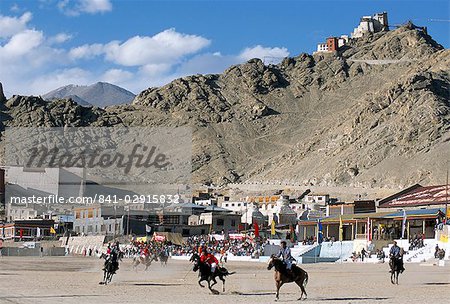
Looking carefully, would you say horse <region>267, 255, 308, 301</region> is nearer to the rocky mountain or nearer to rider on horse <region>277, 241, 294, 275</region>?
rider on horse <region>277, 241, 294, 275</region>

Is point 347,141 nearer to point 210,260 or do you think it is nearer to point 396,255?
point 396,255

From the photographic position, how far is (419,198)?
76438mm

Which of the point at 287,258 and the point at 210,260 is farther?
the point at 210,260

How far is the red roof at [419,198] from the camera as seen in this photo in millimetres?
70900

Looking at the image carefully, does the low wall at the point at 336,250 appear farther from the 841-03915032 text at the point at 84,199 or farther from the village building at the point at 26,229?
the 841-03915032 text at the point at 84,199

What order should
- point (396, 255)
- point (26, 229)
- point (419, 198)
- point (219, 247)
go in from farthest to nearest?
point (26, 229)
point (419, 198)
point (219, 247)
point (396, 255)

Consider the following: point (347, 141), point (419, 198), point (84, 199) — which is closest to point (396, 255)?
point (419, 198)

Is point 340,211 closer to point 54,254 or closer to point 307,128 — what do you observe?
point 54,254

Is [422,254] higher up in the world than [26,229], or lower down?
lower down

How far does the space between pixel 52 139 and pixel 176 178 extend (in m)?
38.4

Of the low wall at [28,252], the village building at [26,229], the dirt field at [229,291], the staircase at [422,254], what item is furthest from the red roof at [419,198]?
the village building at [26,229]

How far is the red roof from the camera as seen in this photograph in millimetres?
70900

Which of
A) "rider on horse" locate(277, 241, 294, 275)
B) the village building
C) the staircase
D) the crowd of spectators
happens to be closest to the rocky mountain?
the village building

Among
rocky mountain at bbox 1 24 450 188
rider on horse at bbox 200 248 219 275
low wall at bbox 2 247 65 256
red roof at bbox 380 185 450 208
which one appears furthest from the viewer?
rocky mountain at bbox 1 24 450 188
